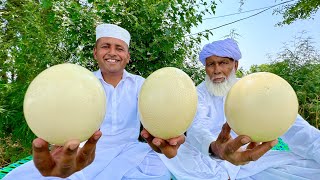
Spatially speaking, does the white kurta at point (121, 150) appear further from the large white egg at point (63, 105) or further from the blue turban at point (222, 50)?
the large white egg at point (63, 105)

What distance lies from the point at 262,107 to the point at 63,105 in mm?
871

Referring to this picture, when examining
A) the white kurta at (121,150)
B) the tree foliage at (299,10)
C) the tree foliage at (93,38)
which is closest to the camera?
the white kurta at (121,150)

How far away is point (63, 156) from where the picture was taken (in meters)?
1.60

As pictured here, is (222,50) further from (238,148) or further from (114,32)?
(238,148)

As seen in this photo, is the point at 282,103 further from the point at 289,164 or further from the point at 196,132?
the point at 289,164

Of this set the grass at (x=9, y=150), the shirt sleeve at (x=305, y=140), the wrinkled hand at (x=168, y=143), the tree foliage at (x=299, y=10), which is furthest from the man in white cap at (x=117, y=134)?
the tree foliage at (x=299, y=10)

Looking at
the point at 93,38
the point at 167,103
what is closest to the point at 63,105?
the point at 167,103

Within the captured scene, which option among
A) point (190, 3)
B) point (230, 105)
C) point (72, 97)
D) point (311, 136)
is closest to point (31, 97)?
point (72, 97)

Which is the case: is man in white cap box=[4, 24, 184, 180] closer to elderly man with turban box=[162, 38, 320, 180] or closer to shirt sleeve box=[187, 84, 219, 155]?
elderly man with turban box=[162, 38, 320, 180]

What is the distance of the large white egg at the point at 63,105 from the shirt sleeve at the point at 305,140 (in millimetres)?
1655

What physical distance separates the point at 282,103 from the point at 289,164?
1.18 metres

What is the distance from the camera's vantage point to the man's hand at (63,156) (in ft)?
5.10

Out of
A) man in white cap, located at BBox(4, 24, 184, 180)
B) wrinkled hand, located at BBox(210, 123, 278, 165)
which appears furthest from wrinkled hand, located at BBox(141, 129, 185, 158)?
man in white cap, located at BBox(4, 24, 184, 180)

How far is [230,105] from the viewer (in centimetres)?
175
